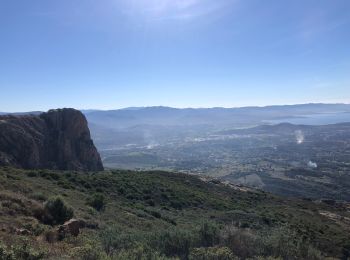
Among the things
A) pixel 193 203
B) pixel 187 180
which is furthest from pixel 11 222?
pixel 187 180

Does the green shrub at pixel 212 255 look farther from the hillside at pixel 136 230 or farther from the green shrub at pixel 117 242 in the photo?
the green shrub at pixel 117 242

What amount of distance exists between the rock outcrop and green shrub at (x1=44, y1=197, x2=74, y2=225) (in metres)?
28.5

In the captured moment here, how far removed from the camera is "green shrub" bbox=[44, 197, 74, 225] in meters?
18.5

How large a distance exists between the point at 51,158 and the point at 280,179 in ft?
328

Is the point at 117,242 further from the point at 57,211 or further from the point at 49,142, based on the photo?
the point at 49,142

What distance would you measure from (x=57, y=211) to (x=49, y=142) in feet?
125

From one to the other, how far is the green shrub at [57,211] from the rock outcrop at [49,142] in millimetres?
28501

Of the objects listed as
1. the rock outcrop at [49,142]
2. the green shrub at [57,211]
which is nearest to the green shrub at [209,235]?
the green shrub at [57,211]

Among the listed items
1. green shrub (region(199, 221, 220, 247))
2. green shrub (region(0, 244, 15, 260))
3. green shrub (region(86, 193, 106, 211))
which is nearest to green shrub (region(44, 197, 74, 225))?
green shrub (region(199, 221, 220, 247))

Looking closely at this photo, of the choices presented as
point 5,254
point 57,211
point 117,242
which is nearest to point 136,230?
point 57,211

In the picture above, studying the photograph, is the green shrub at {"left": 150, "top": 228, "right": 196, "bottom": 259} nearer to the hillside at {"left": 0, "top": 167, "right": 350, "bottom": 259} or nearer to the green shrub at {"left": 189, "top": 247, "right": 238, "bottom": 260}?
the hillside at {"left": 0, "top": 167, "right": 350, "bottom": 259}

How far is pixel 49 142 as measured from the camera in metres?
55.1

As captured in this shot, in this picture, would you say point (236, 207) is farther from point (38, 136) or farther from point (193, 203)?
point (38, 136)

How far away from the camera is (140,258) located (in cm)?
1193
